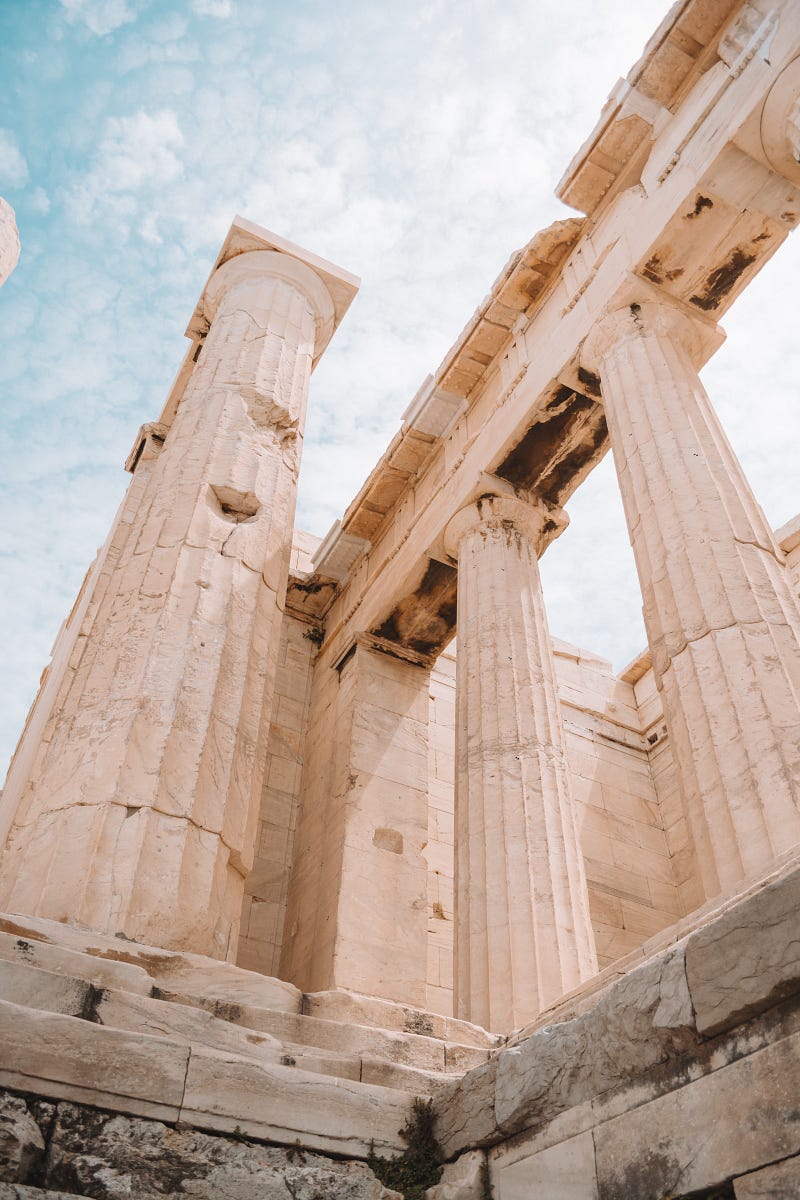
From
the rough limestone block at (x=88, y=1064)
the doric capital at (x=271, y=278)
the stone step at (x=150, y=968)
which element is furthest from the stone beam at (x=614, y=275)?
the rough limestone block at (x=88, y=1064)

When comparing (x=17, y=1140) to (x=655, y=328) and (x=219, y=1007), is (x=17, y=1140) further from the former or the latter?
(x=655, y=328)

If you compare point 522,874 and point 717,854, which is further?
point 522,874

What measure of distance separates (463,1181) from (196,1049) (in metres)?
1.27

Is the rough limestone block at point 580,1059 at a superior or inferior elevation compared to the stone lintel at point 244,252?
inferior

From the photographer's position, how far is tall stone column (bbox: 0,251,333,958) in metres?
6.87

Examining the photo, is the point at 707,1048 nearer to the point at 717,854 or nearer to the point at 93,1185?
the point at 93,1185

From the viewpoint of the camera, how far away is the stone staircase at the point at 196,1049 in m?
4.08

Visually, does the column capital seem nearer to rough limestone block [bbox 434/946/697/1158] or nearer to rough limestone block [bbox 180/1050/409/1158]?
rough limestone block [bbox 434/946/697/1158]

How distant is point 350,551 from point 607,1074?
44.2 feet

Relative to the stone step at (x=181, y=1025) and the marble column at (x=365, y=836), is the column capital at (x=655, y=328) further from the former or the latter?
the stone step at (x=181, y=1025)

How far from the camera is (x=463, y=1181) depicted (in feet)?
13.9

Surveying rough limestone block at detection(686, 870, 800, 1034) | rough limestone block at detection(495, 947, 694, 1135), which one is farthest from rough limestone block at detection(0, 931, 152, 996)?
rough limestone block at detection(686, 870, 800, 1034)

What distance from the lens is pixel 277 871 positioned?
44.9ft

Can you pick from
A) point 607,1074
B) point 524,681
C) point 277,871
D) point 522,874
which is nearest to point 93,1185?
point 607,1074
